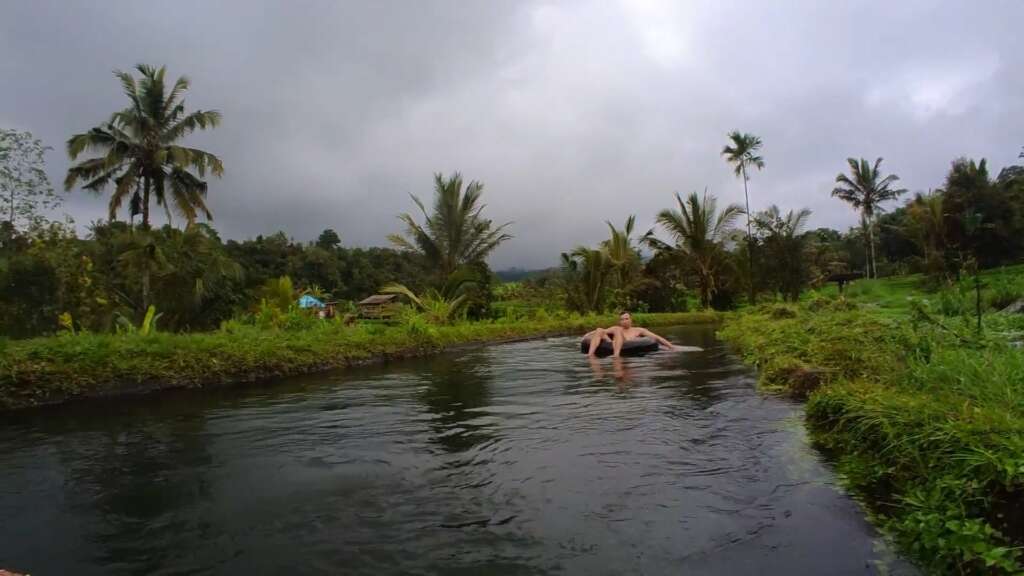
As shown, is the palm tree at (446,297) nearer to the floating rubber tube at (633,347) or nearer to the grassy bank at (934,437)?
the floating rubber tube at (633,347)

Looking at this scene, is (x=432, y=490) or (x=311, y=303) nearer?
(x=432, y=490)

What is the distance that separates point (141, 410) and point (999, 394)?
8.27m

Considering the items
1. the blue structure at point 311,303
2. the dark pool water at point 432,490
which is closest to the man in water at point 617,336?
the dark pool water at point 432,490

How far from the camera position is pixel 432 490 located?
157 inches

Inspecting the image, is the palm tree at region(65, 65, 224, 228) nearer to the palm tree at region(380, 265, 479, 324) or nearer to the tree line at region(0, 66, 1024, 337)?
the tree line at region(0, 66, 1024, 337)

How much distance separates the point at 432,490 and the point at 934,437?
296cm

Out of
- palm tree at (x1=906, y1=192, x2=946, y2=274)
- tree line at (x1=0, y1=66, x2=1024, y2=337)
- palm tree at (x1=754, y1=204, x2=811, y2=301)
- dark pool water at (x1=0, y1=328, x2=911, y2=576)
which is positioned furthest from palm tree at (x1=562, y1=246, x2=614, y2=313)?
dark pool water at (x1=0, y1=328, x2=911, y2=576)

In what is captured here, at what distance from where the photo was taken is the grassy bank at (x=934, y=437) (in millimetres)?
2438

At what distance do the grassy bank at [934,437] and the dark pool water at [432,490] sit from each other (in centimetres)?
21

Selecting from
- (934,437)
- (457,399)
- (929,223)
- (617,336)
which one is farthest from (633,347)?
(929,223)

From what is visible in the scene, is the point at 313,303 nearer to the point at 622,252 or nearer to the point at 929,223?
the point at 622,252

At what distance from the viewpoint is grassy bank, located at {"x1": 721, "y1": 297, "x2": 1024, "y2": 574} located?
8.00ft

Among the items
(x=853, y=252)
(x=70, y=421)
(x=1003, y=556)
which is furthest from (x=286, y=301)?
(x=853, y=252)

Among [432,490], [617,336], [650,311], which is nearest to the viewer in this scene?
[432,490]
